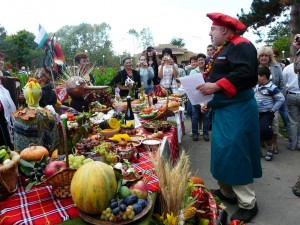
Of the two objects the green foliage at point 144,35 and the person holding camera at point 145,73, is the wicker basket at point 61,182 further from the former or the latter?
the green foliage at point 144,35

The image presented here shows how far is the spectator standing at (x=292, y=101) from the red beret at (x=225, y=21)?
2855 millimetres

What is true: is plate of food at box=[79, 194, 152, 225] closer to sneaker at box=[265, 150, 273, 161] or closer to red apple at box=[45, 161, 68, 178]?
red apple at box=[45, 161, 68, 178]

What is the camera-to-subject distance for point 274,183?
12.5 feet

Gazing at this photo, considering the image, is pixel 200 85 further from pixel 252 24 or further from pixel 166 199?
pixel 252 24

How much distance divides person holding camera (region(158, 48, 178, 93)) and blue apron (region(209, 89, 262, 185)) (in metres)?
4.38

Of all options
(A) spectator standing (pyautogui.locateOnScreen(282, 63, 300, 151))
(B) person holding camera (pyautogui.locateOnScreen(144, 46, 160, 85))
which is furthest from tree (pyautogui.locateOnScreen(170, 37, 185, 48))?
(A) spectator standing (pyautogui.locateOnScreen(282, 63, 300, 151))

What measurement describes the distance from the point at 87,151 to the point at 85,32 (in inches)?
3092

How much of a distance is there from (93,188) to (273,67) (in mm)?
4749

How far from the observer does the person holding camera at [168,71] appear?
694 centimetres

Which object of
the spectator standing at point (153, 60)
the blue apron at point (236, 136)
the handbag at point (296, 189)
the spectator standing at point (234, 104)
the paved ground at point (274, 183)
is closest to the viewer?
the spectator standing at point (234, 104)

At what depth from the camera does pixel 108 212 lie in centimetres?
123

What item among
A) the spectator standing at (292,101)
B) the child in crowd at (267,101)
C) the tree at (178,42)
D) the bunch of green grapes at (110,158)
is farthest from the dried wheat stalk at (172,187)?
the tree at (178,42)

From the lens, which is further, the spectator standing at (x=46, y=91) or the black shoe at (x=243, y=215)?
the spectator standing at (x=46, y=91)

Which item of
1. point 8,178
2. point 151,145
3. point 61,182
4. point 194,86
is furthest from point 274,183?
point 8,178
